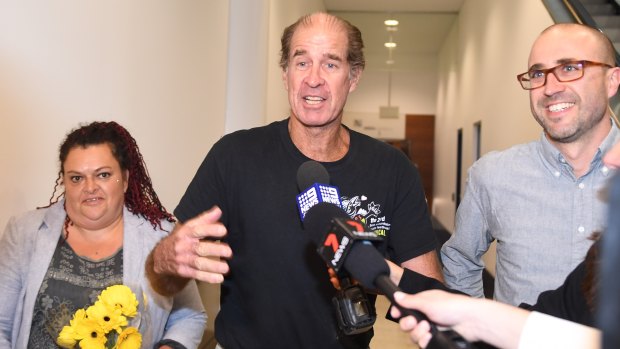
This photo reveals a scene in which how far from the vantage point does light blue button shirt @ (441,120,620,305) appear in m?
2.12

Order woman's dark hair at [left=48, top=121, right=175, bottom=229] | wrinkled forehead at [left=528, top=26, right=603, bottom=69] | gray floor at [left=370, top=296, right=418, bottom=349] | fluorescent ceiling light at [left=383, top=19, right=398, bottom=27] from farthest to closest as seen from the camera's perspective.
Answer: fluorescent ceiling light at [left=383, top=19, right=398, bottom=27] < gray floor at [left=370, top=296, right=418, bottom=349] < woman's dark hair at [left=48, top=121, right=175, bottom=229] < wrinkled forehead at [left=528, top=26, right=603, bottom=69]

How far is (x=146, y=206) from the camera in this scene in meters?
2.52

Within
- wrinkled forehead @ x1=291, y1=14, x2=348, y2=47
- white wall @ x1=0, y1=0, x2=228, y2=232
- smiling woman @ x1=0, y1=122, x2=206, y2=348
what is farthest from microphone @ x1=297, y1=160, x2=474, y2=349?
white wall @ x1=0, y1=0, x2=228, y2=232

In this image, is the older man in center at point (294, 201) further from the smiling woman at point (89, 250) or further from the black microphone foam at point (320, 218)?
the black microphone foam at point (320, 218)

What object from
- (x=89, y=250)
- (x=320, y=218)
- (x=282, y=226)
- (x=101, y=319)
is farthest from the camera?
(x=89, y=250)

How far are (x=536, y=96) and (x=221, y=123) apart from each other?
14.3 feet

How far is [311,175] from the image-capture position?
1.76m

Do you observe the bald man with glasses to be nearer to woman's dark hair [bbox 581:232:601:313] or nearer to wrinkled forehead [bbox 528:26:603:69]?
wrinkled forehead [bbox 528:26:603:69]

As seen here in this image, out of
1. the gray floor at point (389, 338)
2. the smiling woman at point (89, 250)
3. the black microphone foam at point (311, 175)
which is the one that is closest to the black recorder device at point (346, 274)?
the black microphone foam at point (311, 175)

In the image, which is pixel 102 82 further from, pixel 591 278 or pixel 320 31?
pixel 591 278

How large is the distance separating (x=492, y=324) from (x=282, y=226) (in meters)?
0.87

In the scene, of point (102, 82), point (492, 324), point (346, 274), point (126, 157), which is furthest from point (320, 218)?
point (102, 82)

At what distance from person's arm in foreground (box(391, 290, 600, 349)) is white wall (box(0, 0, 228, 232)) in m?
1.95

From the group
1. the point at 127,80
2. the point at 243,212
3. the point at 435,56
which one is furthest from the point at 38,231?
the point at 435,56
